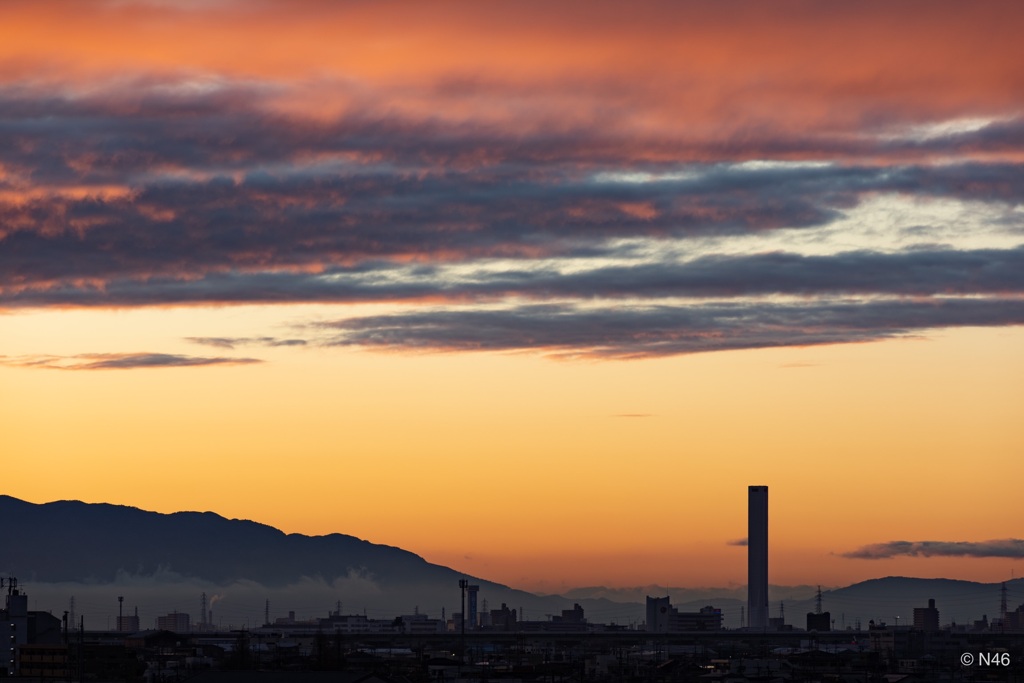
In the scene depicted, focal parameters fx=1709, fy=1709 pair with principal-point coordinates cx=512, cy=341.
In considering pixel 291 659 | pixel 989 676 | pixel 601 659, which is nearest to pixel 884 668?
pixel 989 676

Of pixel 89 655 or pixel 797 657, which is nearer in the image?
pixel 89 655

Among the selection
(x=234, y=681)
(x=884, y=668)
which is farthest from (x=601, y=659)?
(x=234, y=681)

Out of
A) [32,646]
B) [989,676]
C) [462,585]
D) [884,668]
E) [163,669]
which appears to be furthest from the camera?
[884,668]

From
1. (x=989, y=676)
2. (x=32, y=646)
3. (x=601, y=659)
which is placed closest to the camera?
(x=32, y=646)

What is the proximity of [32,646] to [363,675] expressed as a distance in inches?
2050

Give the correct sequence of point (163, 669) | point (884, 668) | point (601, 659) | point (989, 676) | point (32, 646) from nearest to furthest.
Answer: point (32, 646), point (989, 676), point (163, 669), point (884, 668), point (601, 659)

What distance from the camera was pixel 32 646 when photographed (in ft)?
390

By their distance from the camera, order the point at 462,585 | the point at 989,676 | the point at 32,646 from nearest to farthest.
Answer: the point at 462,585
the point at 32,646
the point at 989,676

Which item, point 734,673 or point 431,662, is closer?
point 734,673

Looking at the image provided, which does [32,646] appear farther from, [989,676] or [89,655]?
[989,676]

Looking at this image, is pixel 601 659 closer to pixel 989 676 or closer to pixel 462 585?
pixel 989 676

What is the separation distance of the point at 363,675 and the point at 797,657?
10175 cm

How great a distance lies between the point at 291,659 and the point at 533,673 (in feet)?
116

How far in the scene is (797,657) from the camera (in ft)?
554
